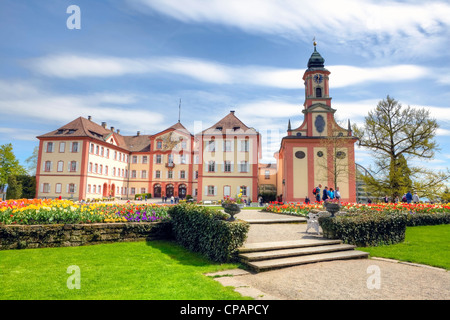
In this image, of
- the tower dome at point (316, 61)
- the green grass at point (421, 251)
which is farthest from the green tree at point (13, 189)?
the tower dome at point (316, 61)

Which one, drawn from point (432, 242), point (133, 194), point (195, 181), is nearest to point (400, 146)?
point (432, 242)

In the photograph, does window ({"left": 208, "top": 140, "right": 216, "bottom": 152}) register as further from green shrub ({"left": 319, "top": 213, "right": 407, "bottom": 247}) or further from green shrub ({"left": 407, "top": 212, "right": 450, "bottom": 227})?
green shrub ({"left": 319, "top": 213, "right": 407, "bottom": 247})

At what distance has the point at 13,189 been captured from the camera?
3731 cm

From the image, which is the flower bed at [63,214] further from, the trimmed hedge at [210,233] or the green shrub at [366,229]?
the green shrub at [366,229]

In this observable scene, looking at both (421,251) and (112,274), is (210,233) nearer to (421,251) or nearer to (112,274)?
(112,274)

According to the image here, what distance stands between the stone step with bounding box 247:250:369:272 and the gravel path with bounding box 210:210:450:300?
139 mm

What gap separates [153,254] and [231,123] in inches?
1348

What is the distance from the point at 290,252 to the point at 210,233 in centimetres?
228

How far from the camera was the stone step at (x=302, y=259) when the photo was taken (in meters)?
6.40

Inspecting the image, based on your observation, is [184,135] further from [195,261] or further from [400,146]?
[195,261]

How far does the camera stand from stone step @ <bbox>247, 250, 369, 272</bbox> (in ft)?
21.0

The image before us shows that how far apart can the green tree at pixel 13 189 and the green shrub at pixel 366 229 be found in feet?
140

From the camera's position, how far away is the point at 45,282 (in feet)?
17.4
